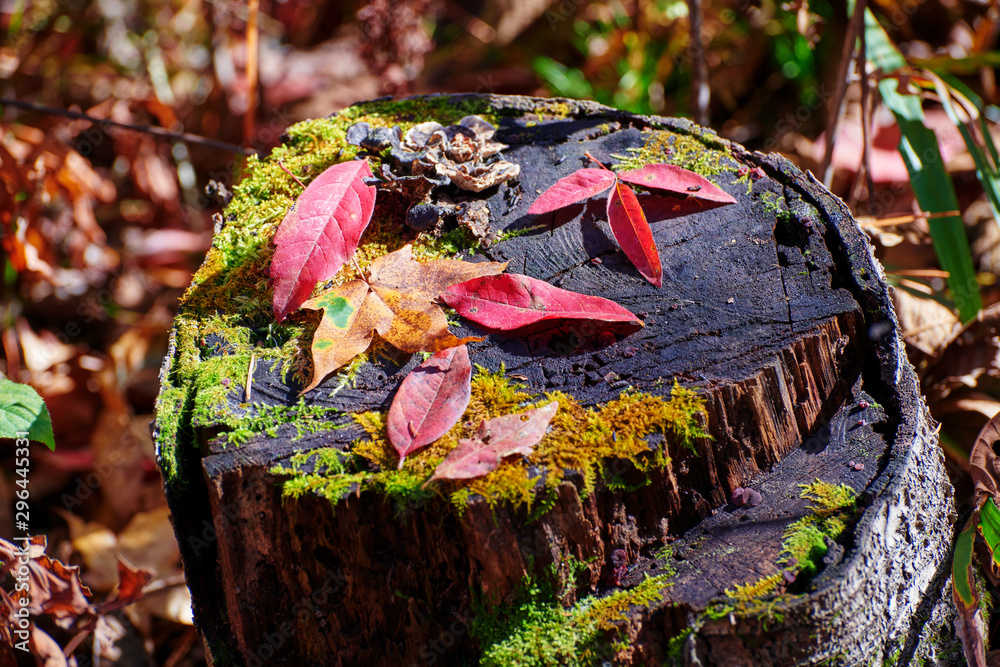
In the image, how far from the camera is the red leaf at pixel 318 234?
1323 millimetres

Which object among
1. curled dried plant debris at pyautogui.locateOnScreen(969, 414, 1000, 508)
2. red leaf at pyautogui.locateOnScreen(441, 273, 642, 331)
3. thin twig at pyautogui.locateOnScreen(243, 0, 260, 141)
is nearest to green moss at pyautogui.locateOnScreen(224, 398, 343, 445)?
red leaf at pyautogui.locateOnScreen(441, 273, 642, 331)

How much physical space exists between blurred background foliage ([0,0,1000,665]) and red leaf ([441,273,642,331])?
750mm

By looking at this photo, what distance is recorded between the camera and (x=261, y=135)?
149 inches

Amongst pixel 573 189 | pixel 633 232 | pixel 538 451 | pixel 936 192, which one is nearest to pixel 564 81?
pixel 936 192

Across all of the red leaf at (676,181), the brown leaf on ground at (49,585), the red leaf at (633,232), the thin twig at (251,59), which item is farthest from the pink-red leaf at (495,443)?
the thin twig at (251,59)

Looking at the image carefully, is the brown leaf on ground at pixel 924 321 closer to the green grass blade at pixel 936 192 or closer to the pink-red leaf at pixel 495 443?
the green grass blade at pixel 936 192

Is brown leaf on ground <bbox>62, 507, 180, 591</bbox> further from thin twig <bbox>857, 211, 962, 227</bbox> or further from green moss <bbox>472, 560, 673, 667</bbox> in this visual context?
thin twig <bbox>857, 211, 962, 227</bbox>

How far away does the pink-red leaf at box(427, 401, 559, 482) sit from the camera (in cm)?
112

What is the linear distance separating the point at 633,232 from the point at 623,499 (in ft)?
1.86

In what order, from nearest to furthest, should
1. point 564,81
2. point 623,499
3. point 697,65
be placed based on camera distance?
1. point 623,499
2. point 697,65
3. point 564,81

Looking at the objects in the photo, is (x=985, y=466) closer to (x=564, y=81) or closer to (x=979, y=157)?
(x=979, y=157)

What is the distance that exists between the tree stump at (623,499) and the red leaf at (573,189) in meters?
0.12

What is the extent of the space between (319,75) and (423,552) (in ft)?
12.3

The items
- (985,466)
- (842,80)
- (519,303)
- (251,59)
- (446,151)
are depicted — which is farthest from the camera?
(251,59)
